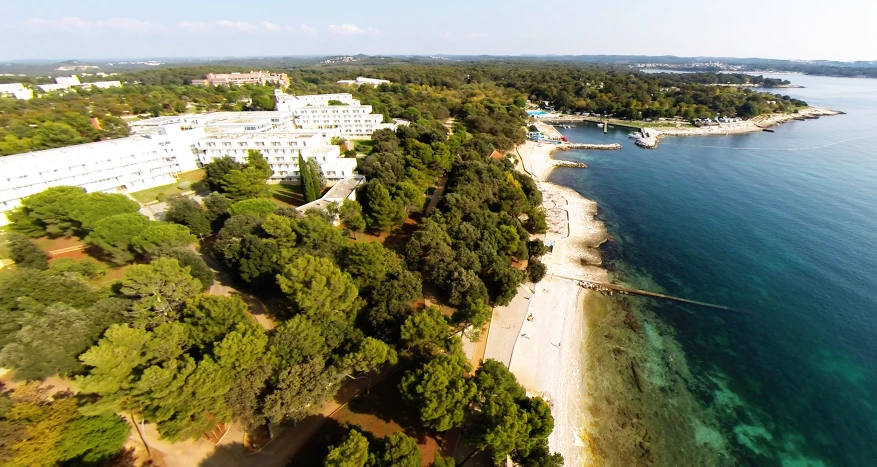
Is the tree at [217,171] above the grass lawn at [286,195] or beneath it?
above

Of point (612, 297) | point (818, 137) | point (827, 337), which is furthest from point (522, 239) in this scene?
point (818, 137)

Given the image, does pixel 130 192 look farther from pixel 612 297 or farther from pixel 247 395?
pixel 612 297

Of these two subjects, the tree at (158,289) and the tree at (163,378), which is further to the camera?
the tree at (158,289)

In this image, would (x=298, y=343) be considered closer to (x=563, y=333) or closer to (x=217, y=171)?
(x=563, y=333)

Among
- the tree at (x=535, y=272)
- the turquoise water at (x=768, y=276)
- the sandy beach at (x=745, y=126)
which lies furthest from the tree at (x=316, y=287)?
the sandy beach at (x=745, y=126)

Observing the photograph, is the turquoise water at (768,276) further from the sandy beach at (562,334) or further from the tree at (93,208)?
the tree at (93,208)

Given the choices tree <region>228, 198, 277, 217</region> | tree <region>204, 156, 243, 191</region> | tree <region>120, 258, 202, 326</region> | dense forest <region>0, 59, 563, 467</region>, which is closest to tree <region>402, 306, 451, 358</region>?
dense forest <region>0, 59, 563, 467</region>
